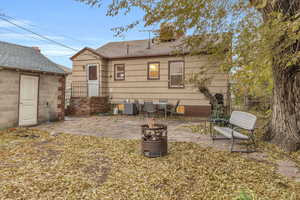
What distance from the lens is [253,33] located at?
3795 mm

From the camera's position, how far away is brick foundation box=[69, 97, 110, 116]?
39.8 feet

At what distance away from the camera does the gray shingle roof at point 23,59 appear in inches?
294

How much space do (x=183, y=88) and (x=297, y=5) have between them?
783cm

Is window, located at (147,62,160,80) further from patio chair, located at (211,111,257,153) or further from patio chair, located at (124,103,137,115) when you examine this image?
patio chair, located at (211,111,257,153)

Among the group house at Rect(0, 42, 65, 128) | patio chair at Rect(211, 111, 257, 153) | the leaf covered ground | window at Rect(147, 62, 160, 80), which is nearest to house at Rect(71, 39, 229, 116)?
window at Rect(147, 62, 160, 80)

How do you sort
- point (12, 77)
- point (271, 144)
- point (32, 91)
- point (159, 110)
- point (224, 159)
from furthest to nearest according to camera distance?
point (159, 110)
point (32, 91)
point (12, 77)
point (271, 144)
point (224, 159)

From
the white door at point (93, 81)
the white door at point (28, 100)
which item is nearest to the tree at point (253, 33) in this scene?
the white door at point (28, 100)

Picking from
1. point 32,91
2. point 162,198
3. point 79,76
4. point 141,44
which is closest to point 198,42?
point 162,198

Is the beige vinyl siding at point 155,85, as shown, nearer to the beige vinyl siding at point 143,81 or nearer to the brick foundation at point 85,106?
the beige vinyl siding at point 143,81

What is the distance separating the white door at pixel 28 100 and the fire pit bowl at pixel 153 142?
619cm

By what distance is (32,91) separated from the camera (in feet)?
26.8

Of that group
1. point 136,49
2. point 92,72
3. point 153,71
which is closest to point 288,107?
point 153,71

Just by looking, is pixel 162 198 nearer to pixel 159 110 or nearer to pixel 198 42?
pixel 198 42

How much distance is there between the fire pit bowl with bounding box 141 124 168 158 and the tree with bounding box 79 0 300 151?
2.33 m
